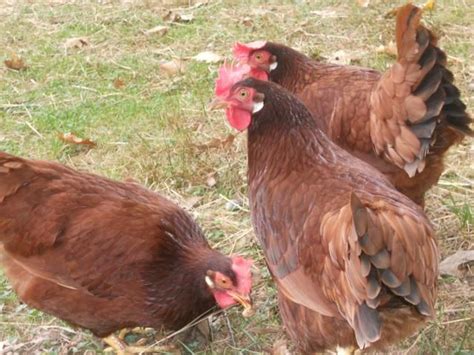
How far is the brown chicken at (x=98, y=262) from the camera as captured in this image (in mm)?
2820

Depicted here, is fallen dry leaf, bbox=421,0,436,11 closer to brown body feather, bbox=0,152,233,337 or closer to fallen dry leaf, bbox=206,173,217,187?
fallen dry leaf, bbox=206,173,217,187

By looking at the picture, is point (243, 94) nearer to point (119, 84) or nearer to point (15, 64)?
point (119, 84)

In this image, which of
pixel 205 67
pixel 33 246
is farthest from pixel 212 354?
pixel 205 67

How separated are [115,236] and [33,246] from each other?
312mm

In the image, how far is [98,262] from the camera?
282cm

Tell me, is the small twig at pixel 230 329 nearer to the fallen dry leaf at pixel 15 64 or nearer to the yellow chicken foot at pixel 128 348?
the yellow chicken foot at pixel 128 348

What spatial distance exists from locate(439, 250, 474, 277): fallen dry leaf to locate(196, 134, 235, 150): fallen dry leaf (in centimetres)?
141

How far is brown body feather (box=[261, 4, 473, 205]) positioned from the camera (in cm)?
282

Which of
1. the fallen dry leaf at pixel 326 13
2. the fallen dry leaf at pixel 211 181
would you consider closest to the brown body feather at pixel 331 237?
the fallen dry leaf at pixel 211 181

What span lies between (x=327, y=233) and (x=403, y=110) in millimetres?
899

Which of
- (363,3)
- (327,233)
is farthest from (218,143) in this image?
(363,3)

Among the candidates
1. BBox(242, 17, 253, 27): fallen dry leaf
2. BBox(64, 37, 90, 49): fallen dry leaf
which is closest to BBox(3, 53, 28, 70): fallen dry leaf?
BBox(64, 37, 90, 49): fallen dry leaf

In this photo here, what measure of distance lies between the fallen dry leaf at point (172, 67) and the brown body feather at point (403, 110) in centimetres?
186

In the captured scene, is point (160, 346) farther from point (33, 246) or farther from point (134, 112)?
point (134, 112)
